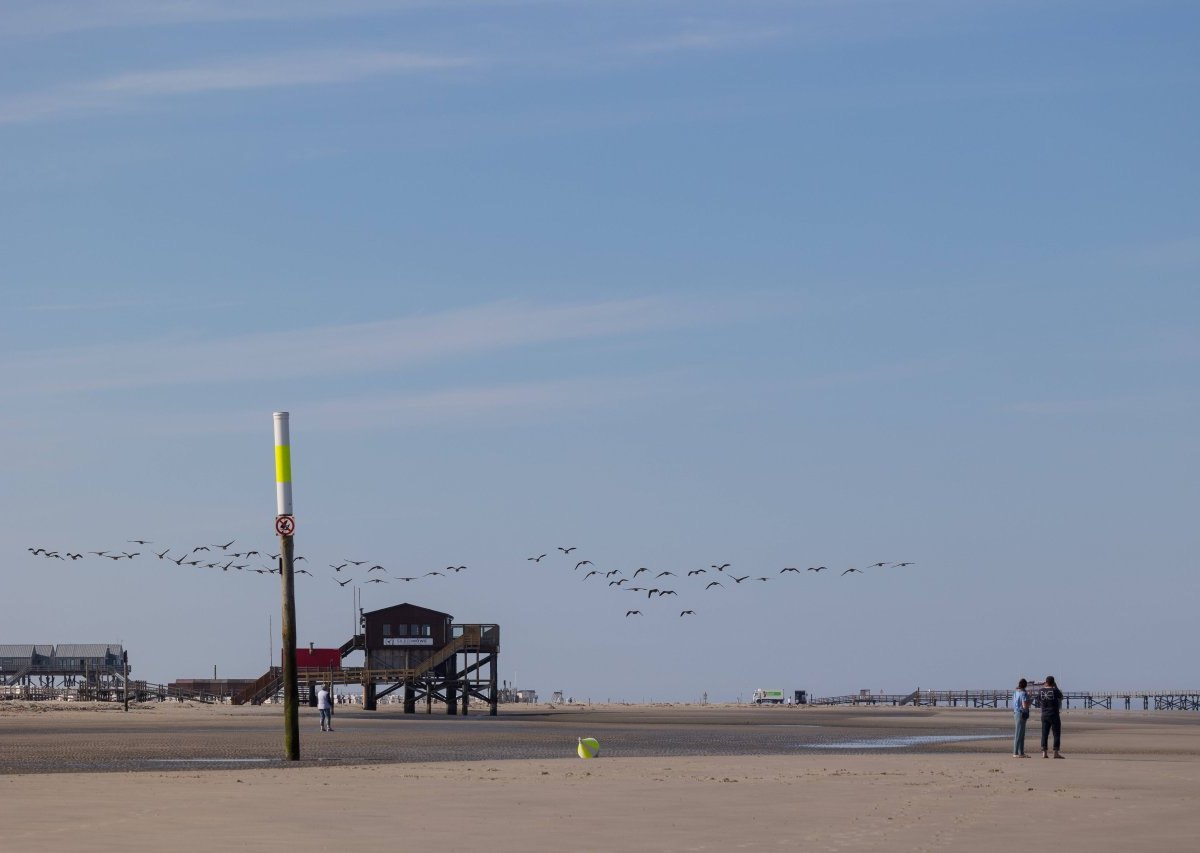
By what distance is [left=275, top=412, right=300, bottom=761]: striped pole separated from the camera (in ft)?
97.9

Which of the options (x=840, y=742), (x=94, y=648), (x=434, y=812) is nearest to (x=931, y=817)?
(x=434, y=812)

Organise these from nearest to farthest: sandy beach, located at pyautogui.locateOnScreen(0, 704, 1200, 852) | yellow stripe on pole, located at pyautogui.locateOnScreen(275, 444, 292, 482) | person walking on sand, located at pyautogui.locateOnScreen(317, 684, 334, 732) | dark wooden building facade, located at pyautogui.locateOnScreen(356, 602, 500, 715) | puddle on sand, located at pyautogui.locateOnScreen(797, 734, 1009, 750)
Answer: sandy beach, located at pyautogui.locateOnScreen(0, 704, 1200, 852) → yellow stripe on pole, located at pyautogui.locateOnScreen(275, 444, 292, 482) → puddle on sand, located at pyautogui.locateOnScreen(797, 734, 1009, 750) → person walking on sand, located at pyautogui.locateOnScreen(317, 684, 334, 732) → dark wooden building facade, located at pyautogui.locateOnScreen(356, 602, 500, 715)

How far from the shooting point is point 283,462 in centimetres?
2980

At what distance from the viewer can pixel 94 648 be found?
473ft

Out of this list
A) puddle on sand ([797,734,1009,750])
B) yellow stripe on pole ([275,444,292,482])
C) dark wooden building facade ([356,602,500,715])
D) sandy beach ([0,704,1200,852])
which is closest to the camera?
sandy beach ([0,704,1200,852])

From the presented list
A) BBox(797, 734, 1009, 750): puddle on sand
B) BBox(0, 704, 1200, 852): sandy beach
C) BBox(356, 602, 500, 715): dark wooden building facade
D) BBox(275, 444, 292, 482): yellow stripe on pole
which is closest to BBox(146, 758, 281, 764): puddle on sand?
BBox(0, 704, 1200, 852): sandy beach

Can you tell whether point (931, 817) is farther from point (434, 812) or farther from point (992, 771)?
point (992, 771)

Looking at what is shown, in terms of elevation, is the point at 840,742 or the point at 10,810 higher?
the point at 10,810

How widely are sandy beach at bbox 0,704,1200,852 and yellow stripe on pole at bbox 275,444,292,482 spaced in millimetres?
5259

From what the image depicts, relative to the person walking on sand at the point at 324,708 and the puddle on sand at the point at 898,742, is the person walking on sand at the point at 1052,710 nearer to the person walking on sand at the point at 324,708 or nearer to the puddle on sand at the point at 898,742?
the puddle on sand at the point at 898,742

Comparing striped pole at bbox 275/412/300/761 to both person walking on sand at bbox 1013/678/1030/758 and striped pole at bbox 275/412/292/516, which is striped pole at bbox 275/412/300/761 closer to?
striped pole at bbox 275/412/292/516

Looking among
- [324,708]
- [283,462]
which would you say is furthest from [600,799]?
[324,708]

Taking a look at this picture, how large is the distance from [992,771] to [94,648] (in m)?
129

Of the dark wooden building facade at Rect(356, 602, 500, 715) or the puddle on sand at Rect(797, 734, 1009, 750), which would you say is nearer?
the puddle on sand at Rect(797, 734, 1009, 750)
